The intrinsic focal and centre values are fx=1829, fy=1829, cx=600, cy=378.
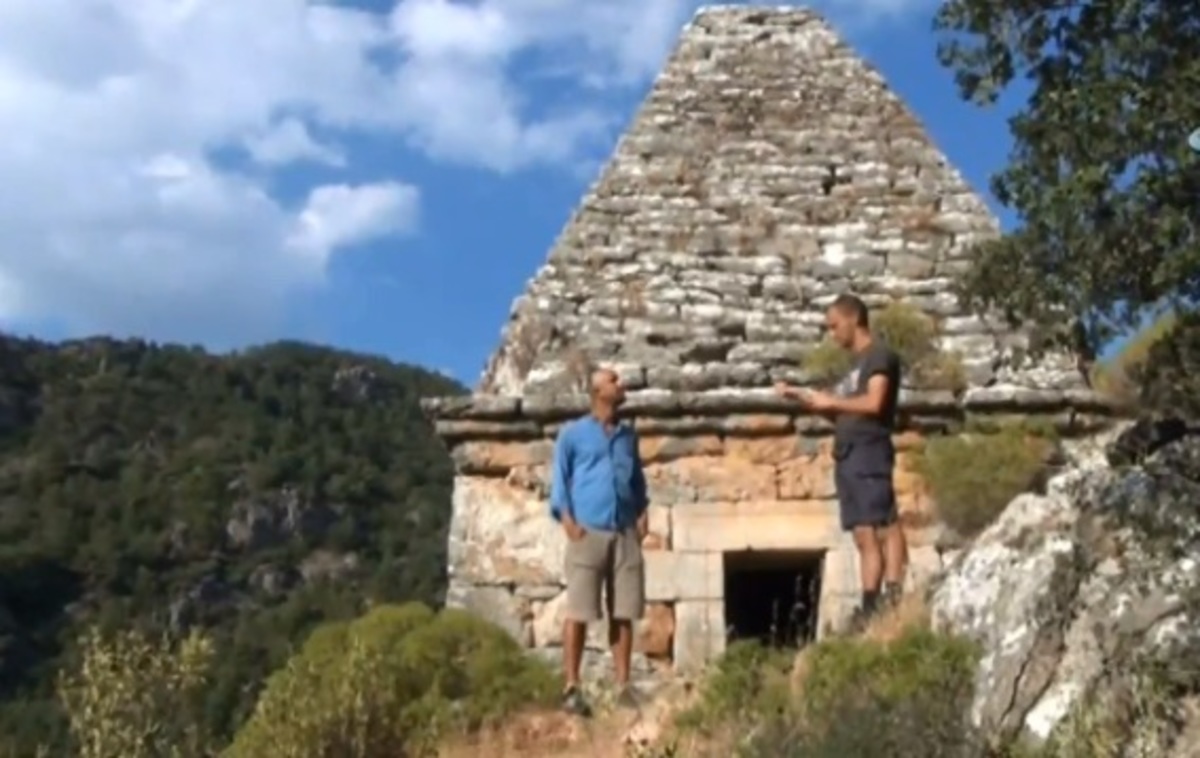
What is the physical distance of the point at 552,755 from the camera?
6.89m

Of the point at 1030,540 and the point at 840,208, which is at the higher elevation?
the point at 840,208

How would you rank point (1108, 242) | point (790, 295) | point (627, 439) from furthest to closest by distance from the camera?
point (790, 295) → point (627, 439) → point (1108, 242)

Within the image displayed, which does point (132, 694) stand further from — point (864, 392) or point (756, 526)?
point (756, 526)

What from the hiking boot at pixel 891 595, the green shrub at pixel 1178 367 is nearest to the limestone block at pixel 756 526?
the hiking boot at pixel 891 595

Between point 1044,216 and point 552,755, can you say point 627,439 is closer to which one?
point 552,755

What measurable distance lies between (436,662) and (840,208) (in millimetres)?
3733

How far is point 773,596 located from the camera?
10.2 metres

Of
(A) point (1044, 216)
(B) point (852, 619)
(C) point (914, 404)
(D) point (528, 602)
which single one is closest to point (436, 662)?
(D) point (528, 602)

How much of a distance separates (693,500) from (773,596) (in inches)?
53.8

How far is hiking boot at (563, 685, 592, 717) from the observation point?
7219 mm

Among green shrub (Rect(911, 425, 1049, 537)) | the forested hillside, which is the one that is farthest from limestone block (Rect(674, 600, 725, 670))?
the forested hillside

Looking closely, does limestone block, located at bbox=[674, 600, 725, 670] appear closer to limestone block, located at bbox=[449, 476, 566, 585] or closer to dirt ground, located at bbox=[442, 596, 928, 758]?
limestone block, located at bbox=[449, 476, 566, 585]

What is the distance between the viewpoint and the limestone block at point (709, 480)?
9.04m

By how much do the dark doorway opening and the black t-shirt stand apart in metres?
1.54
